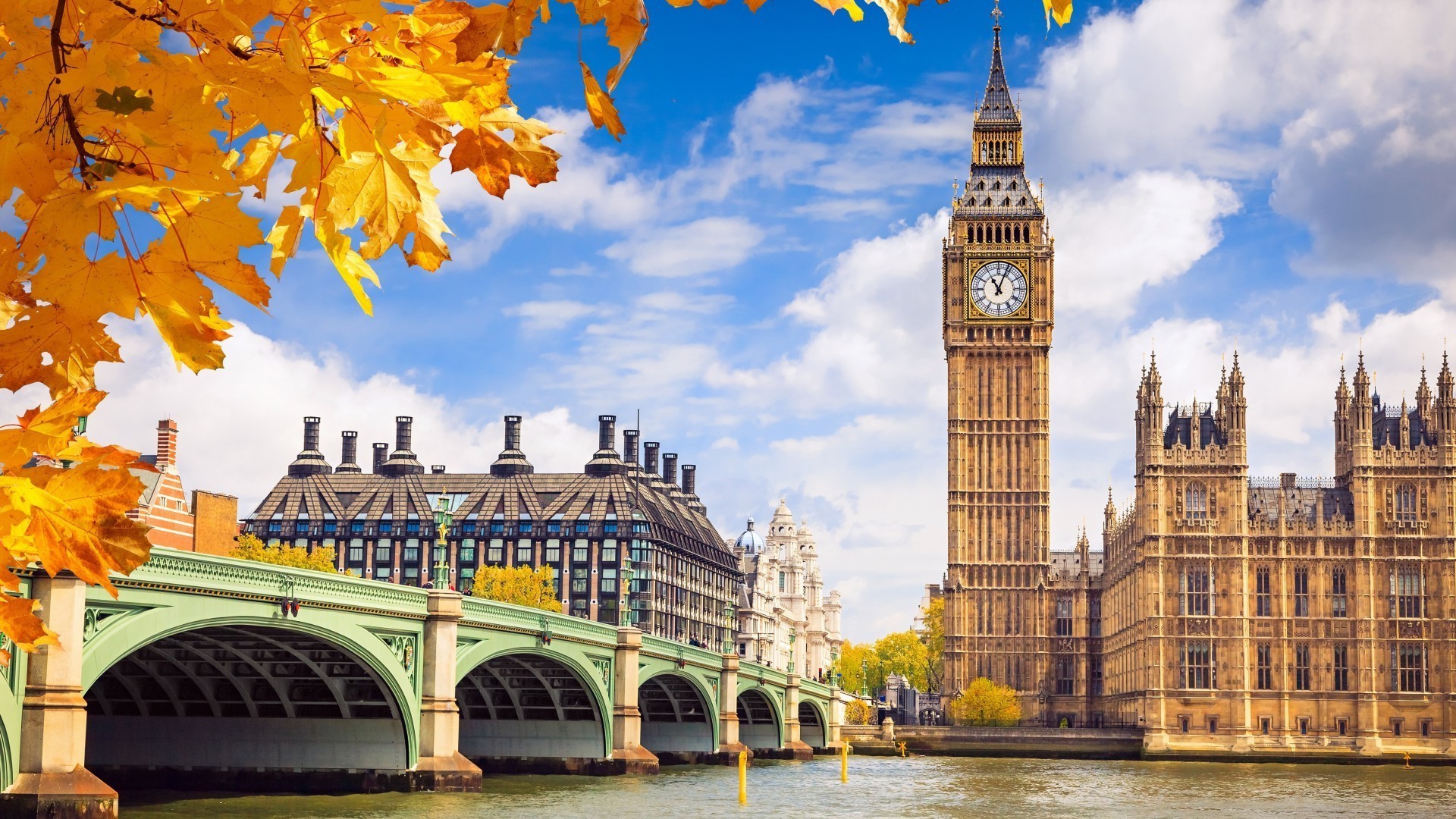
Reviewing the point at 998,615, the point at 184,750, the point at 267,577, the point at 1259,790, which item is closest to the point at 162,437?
the point at 184,750

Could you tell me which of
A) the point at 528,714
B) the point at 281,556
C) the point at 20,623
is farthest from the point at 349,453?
the point at 20,623

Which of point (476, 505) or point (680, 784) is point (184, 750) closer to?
point (680, 784)

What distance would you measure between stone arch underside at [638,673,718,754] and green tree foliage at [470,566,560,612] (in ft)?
108

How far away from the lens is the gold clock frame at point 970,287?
11369 centimetres

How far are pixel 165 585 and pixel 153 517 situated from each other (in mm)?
26730

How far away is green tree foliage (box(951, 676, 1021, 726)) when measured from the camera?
10462 centimetres

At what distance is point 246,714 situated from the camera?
47625mm

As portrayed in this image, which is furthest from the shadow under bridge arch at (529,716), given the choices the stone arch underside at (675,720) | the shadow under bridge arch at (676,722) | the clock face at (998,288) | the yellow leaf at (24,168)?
the clock face at (998,288)

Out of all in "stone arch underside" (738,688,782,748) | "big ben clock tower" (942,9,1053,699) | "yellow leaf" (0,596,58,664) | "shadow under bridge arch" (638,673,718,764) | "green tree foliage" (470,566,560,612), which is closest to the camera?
"yellow leaf" (0,596,58,664)

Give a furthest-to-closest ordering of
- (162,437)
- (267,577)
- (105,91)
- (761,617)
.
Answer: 1. (761,617)
2. (162,437)
3. (267,577)
4. (105,91)

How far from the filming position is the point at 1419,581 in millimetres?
93500

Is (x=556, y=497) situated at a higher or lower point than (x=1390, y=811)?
higher

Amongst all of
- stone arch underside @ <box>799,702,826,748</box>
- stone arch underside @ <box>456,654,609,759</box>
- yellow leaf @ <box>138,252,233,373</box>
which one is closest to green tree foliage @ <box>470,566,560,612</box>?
stone arch underside @ <box>799,702,826,748</box>

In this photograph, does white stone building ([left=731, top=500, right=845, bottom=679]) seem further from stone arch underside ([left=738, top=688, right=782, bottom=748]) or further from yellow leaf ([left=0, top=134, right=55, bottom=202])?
yellow leaf ([left=0, top=134, right=55, bottom=202])
